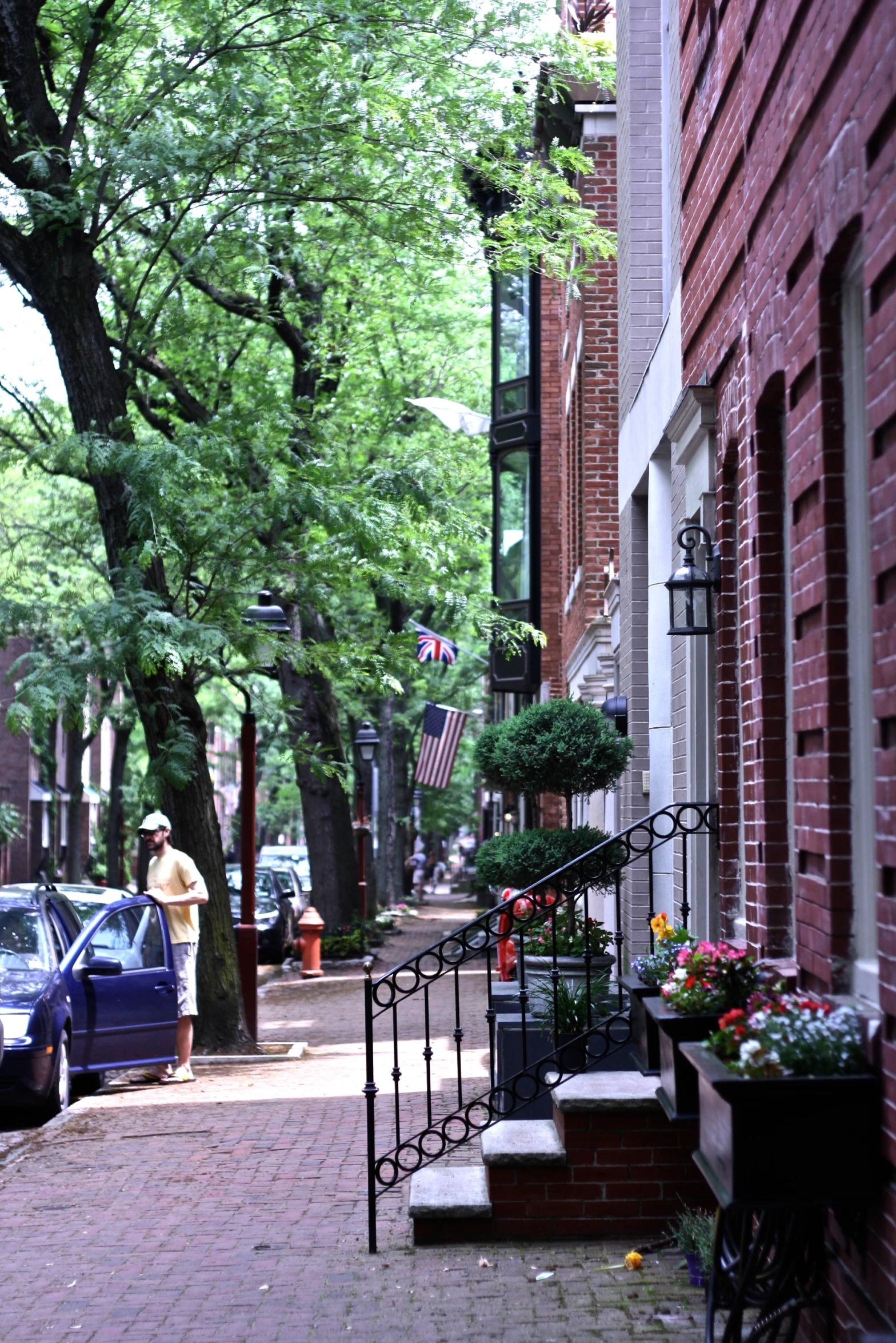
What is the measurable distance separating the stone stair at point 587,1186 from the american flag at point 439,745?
22581mm

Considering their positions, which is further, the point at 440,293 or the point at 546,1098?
the point at 440,293

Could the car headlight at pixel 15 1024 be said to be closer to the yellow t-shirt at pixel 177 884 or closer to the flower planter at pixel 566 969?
the yellow t-shirt at pixel 177 884

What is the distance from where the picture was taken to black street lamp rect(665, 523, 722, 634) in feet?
22.8

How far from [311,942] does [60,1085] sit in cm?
1160

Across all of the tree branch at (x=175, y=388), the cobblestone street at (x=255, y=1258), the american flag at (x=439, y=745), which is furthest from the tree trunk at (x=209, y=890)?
the american flag at (x=439, y=745)

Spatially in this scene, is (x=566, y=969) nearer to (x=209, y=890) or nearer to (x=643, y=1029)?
(x=643, y=1029)

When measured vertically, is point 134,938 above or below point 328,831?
below

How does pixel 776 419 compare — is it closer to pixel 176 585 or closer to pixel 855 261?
pixel 855 261

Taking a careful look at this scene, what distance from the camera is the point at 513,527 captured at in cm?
2131

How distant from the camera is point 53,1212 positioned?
7504mm

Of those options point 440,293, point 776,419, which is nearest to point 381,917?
point 440,293

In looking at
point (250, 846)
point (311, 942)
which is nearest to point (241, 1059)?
point (250, 846)

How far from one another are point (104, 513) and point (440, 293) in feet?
28.5

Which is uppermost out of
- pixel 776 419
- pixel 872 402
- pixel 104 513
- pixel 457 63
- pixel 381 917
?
pixel 457 63
